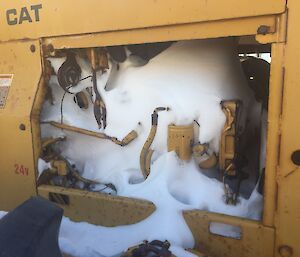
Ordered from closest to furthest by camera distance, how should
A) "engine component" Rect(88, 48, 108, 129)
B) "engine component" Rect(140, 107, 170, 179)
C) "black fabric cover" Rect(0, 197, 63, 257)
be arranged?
1. "black fabric cover" Rect(0, 197, 63, 257)
2. "engine component" Rect(140, 107, 170, 179)
3. "engine component" Rect(88, 48, 108, 129)

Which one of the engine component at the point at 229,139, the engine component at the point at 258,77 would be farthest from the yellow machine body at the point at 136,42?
the engine component at the point at 258,77

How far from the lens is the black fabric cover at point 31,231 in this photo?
1.10 m

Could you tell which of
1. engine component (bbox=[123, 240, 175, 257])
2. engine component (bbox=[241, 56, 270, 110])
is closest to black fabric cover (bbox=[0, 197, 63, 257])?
engine component (bbox=[123, 240, 175, 257])

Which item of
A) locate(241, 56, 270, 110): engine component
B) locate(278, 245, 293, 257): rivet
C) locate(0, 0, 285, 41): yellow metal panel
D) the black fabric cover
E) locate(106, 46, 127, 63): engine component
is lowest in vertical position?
locate(278, 245, 293, 257): rivet

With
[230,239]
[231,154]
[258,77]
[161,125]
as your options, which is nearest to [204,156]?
[231,154]

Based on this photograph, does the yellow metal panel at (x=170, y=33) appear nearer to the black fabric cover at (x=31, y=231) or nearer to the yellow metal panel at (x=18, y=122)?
the yellow metal panel at (x=18, y=122)

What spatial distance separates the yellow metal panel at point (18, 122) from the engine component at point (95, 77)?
314 millimetres

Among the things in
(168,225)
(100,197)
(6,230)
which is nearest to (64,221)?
(100,197)

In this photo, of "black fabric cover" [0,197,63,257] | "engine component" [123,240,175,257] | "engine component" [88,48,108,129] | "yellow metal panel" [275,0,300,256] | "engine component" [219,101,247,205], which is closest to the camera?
"black fabric cover" [0,197,63,257]

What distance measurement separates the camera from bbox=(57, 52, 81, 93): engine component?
7.15 ft

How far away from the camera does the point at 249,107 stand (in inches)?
81.8

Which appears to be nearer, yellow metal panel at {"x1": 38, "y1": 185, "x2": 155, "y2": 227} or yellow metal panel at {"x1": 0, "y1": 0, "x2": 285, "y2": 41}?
yellow metal panel at {"x1": 0, "y1": 0, "x2": 285, "y2": 41}

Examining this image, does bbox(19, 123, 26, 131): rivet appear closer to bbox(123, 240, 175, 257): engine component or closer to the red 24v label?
the red 24v label

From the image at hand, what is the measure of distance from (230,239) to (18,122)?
1.36 metres
